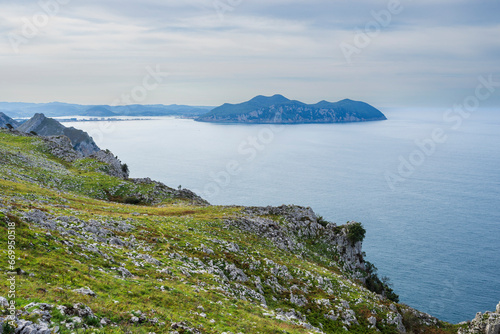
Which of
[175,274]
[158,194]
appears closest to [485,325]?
[175,274]

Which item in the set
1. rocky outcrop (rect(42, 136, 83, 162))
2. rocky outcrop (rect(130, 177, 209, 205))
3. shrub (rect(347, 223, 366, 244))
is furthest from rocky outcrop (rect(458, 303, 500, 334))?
rocky outcrop (rect(42, 136, 83, 162))

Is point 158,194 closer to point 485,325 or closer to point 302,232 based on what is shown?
point 302,232

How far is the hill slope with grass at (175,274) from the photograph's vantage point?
1858cm

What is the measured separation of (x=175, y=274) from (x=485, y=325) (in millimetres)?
49825

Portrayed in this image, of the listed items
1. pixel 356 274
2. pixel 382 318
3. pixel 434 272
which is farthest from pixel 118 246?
pixel 434 272

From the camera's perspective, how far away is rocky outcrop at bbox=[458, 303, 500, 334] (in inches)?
1791

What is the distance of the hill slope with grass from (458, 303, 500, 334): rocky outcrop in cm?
297

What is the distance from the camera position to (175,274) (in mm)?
30719

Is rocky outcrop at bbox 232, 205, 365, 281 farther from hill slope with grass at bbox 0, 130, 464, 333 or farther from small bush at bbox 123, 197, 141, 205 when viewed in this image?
small bush at bbox 123, 197, 141, 205

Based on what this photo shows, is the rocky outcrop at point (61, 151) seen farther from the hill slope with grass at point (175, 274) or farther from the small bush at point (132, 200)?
the small bush at point (132, 200)

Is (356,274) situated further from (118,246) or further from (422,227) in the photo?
(422,227)

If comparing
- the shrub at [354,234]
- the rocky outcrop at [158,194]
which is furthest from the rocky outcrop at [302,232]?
the rocky outcrop at [158,194]

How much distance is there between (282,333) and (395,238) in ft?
432

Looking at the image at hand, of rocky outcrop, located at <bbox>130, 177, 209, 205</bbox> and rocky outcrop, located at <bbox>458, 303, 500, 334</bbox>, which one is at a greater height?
rocky outcrop, located at <bbox>130, 177, 209, 205</bbox>
